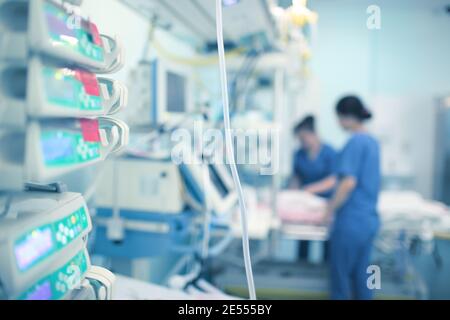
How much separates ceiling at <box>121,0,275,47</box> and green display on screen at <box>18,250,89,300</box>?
0.83 m

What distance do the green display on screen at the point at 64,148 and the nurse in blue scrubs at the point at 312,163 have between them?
7.38ft

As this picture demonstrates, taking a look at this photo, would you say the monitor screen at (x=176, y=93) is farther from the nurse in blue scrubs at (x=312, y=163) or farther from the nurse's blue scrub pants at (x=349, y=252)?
the nurse in blue scrubs at (x=312, y=163)

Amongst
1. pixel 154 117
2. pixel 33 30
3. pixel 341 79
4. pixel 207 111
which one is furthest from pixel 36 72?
pixel 341 79

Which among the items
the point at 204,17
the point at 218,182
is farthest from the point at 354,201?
the point at 204,17

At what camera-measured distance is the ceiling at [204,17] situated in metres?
1.35

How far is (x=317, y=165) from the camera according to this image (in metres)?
2.85

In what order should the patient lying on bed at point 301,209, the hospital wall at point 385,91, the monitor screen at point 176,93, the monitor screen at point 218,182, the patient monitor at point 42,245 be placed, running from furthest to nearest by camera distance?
the hospital wall at point 385,91, the patient lying on bed at point 301,209, the monitor screen at point 218,182, the monitor screen at point 176,93, the patient monitor at point 42,245

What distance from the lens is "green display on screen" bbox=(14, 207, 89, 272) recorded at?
50 centimetres

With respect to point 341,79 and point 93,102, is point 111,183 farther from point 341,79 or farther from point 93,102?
point 341,79

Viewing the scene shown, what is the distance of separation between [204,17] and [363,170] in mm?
1066

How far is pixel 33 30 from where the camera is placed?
0.52 metres

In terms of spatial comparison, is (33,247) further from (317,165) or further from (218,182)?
(317,165)

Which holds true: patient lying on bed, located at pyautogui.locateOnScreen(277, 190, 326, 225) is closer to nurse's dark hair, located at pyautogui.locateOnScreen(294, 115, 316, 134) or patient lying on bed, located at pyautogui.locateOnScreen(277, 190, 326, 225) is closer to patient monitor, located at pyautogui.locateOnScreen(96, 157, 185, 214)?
nurse's dark hair, located at pyautogui.locateOnScreen(294, 115, 316, 134)

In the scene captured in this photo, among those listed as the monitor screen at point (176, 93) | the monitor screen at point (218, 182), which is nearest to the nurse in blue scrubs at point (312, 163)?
the monitor screen at point (218, 182)
